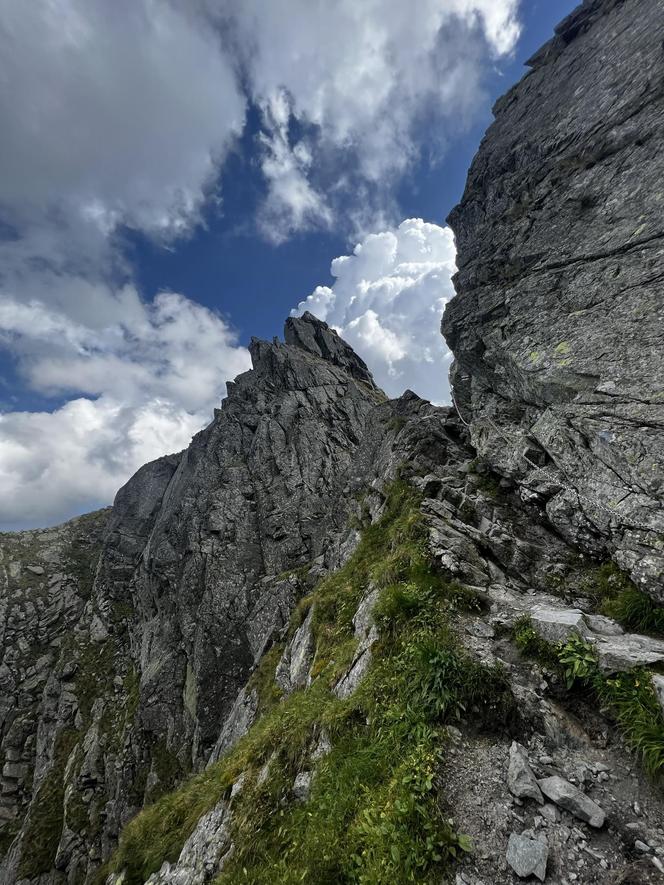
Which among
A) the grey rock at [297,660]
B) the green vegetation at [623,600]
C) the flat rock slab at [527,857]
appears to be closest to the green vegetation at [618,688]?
the flat rock slab at [527,857]

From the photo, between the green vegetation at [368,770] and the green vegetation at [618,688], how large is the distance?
1318 mm

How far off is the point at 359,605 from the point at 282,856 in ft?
27.3

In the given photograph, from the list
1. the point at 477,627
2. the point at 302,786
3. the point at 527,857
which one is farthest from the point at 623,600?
the point at 302,786

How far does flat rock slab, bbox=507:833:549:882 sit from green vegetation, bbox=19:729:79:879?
50.1m

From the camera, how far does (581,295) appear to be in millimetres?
16922

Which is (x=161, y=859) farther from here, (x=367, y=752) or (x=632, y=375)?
(x=632, y=375)

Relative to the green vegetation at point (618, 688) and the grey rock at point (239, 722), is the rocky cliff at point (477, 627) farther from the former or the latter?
the grey rock at point (239, 722)

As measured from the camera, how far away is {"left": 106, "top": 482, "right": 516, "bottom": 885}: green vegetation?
233 inches

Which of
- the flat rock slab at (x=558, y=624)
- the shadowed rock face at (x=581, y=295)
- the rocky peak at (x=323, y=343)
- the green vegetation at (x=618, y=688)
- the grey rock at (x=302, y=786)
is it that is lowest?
the grey rock at (x=302, y=786)

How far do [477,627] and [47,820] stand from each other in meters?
51.7

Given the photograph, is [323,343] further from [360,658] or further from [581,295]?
[360,658]

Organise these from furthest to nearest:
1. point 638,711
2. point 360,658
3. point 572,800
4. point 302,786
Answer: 1. point 360,658
2. point 302,786
3. point 638,711
4. point 572,800

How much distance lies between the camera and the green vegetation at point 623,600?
934 centimetres

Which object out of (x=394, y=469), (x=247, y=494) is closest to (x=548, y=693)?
(x=394, y=469)
